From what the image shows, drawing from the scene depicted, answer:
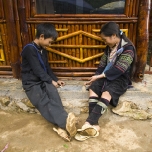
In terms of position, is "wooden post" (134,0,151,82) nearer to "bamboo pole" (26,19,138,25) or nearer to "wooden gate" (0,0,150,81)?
"wooden gate" (0,0,150,81)

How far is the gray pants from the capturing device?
232 centimetres

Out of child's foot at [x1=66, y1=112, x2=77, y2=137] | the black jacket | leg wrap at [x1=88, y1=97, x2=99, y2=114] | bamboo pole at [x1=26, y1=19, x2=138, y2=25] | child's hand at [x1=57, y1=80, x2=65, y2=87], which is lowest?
child's foot at [x1=66, y1=112, x2=77, y2=137]

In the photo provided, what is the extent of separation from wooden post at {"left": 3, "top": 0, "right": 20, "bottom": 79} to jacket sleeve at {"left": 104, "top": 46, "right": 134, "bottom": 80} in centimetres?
142

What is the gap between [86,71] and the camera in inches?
118

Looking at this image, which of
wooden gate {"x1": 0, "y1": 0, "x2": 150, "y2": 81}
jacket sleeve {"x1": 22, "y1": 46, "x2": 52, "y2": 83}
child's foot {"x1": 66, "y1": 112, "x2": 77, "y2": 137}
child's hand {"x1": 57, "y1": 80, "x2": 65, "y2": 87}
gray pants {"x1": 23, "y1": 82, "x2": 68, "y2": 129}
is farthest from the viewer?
child's hand {"x1": 57, "y1": 80, "x2": 65, "y2": 87}

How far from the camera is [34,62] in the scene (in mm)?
2488

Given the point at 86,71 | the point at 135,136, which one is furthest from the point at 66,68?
the point at 135,136

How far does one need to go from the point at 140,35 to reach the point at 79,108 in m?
1.32

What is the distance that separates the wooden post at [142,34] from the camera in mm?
2537

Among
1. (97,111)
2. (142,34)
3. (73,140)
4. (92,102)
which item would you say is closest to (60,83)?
(92,102)

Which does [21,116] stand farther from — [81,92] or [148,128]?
[148,128]

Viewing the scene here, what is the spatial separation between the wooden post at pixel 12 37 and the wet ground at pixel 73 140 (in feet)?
2.40

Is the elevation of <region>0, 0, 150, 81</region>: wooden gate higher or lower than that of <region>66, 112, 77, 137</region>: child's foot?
higher

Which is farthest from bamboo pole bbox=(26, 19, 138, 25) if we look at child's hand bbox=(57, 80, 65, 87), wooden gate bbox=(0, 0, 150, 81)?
child's hand bbox=(57, 80, 65, 87)
